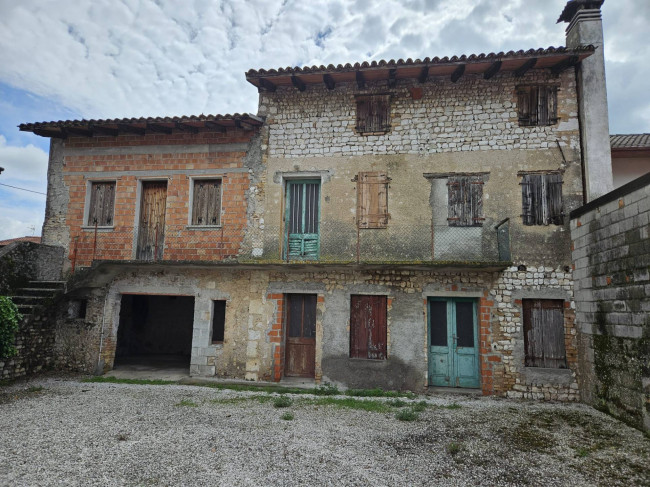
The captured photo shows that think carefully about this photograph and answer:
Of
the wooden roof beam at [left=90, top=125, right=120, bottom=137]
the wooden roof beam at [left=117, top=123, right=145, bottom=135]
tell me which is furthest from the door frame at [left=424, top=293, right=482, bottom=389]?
the wooden roof beam at [left=90, top=125, right=120, bottom=137]

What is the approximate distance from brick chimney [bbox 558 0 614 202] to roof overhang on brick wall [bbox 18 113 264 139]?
7.50m

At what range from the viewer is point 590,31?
877cm

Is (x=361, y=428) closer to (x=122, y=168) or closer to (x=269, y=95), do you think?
(x=269, y=95)

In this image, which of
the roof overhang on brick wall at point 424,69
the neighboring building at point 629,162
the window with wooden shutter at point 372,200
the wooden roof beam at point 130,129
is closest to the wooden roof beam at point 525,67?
the roof overhang on brick wall at point 424,69

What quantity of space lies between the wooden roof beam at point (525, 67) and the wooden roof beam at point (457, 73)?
1246 mm

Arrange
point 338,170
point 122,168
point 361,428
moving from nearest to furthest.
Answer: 1. point 361,428
2. point 338,170
3. point 122,168

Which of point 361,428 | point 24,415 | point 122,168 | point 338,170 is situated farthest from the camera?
point 122,168

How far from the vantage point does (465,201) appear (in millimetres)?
8867

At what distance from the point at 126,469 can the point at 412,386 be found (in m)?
5.76

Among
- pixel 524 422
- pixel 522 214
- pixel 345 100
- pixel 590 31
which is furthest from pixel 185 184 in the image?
pixel 590 31

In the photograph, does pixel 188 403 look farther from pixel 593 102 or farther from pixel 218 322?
pixel 593 102

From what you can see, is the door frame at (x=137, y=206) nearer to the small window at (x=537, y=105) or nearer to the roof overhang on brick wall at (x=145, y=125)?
the roof overhang on brick wall at (x=145, y=125)

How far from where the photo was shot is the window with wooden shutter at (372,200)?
9.09 meters

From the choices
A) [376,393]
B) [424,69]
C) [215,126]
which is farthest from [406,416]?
[215,126]
